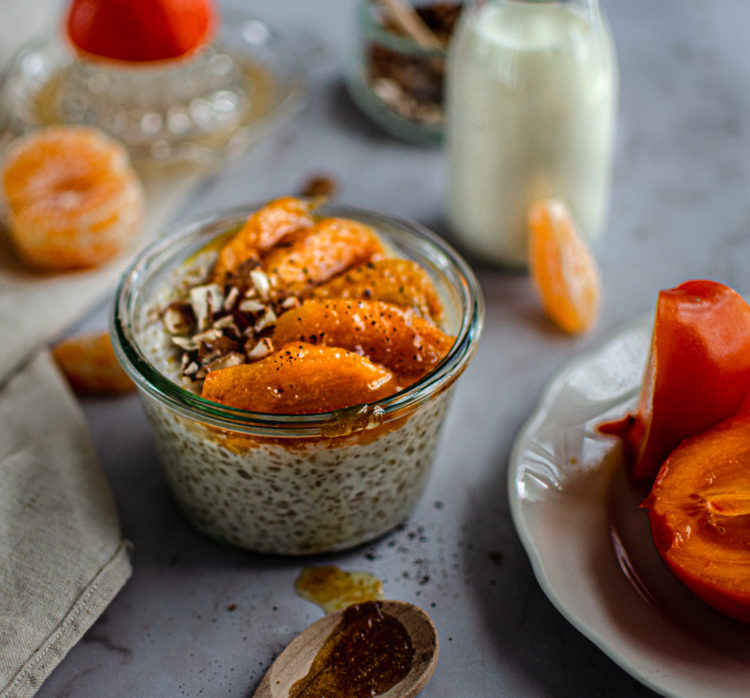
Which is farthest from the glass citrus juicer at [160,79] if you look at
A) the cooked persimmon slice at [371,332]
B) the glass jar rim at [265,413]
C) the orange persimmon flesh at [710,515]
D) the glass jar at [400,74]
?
the orange persimmon flesh at [710,515]

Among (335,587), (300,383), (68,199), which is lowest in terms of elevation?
(335,587)

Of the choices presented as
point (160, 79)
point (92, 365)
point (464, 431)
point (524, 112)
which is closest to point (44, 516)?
point (92, 365)

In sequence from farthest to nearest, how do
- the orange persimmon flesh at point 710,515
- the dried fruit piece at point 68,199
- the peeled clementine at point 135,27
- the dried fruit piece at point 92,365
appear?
the peeled clementine at point 135,27 → the dried fruit piece at point 68,199 → the dried fruit piece at point 92,365 → the orange persimmon flesh at point 710,515

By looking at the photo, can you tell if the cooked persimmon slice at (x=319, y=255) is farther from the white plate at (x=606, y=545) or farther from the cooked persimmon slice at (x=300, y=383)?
the white plate at (x=606, y=545)

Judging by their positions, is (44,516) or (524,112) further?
(524,112)

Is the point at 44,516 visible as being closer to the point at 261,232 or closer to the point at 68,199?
the point at 261,232

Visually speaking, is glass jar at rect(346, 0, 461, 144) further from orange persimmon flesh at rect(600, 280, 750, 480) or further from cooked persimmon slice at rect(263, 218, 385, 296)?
orange persimmon flesh at rect(600, 280, 750, 480)
